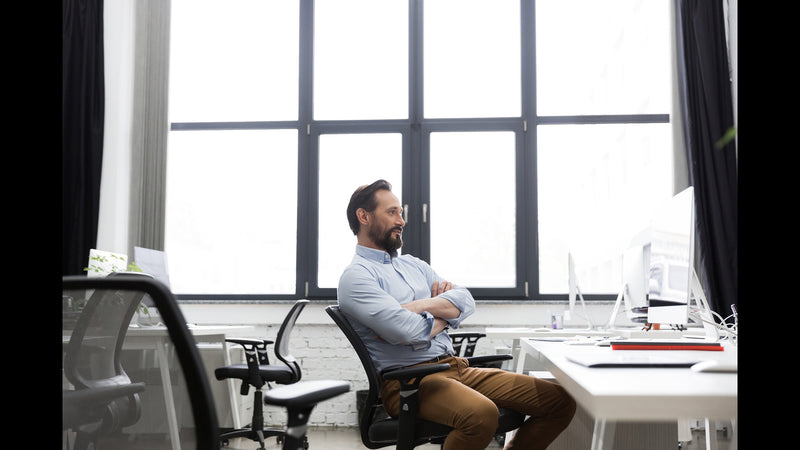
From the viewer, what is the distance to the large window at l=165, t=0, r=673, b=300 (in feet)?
16.7

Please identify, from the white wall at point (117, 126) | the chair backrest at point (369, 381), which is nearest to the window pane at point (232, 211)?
the white wall at point (117, 126)

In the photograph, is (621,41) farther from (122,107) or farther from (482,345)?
(122,107)

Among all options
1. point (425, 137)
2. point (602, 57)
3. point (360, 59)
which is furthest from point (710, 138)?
point (360, 59)

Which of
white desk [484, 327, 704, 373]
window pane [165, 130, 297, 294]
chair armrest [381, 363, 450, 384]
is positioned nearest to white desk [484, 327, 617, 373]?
white desk [484, 327, 704, 373]

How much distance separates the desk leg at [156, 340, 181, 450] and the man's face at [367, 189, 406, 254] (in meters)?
1.48

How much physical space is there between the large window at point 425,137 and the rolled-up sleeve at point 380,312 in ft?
9.30

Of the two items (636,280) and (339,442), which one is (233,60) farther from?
(636,280)

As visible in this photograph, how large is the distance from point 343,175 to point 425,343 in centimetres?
309

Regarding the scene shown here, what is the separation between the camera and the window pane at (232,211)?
5215 millimetres

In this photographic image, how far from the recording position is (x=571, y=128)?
518 centimetres

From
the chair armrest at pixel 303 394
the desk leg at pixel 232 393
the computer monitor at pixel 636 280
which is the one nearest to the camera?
the chair armrest at pixel 303 394

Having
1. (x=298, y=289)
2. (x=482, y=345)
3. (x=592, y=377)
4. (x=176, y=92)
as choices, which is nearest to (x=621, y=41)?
(x=482, y=345)

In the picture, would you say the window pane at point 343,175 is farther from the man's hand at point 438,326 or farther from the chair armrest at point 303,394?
the chair armrest at point 303,394

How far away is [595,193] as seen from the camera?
510cm
